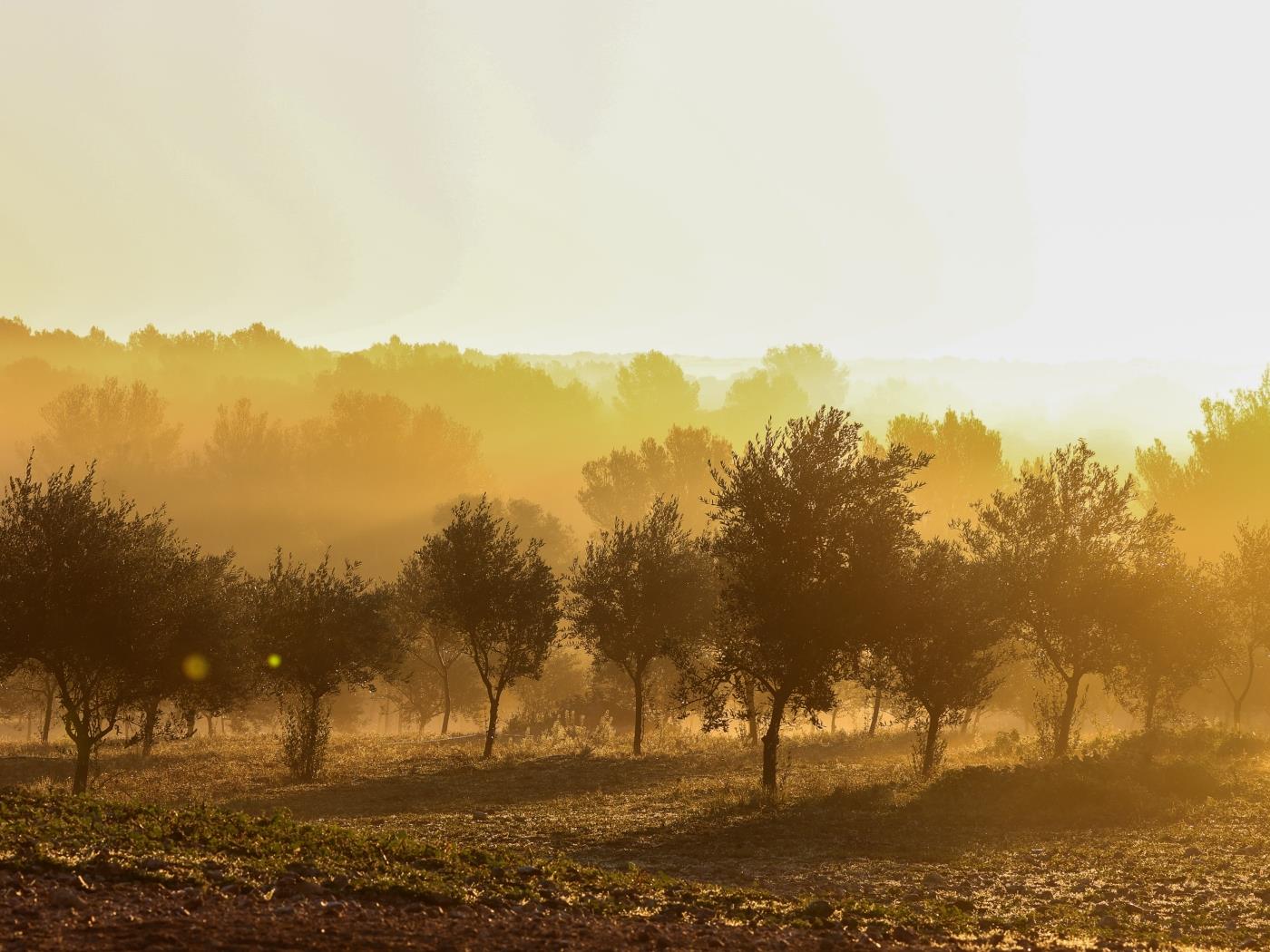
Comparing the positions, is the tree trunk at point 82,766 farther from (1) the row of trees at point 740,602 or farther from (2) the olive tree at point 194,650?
(2) the olive tree at point 194,650

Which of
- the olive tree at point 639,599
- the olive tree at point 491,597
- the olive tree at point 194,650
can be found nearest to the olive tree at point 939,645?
the olive tree at point 639,599

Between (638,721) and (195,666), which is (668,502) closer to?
(638,721)

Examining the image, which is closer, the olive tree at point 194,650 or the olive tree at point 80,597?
the olive tree at point 80,597

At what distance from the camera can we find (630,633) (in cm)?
4531

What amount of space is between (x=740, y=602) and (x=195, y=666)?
19928 mm

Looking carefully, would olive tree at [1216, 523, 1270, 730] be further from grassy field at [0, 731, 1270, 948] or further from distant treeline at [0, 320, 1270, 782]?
grassy field at [0, 731, 1270, 948]

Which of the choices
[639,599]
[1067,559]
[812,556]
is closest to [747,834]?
[812,556]

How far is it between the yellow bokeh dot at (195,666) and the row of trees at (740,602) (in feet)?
0.18

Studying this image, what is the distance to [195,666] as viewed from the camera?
34438 millimetres

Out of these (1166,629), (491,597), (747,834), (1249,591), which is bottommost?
(747,834)

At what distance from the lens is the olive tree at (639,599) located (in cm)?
4519

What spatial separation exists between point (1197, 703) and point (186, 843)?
83.1 metres

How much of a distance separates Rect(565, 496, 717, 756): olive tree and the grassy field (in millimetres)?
5634

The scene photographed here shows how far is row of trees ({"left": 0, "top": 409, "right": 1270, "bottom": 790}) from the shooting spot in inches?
1177
